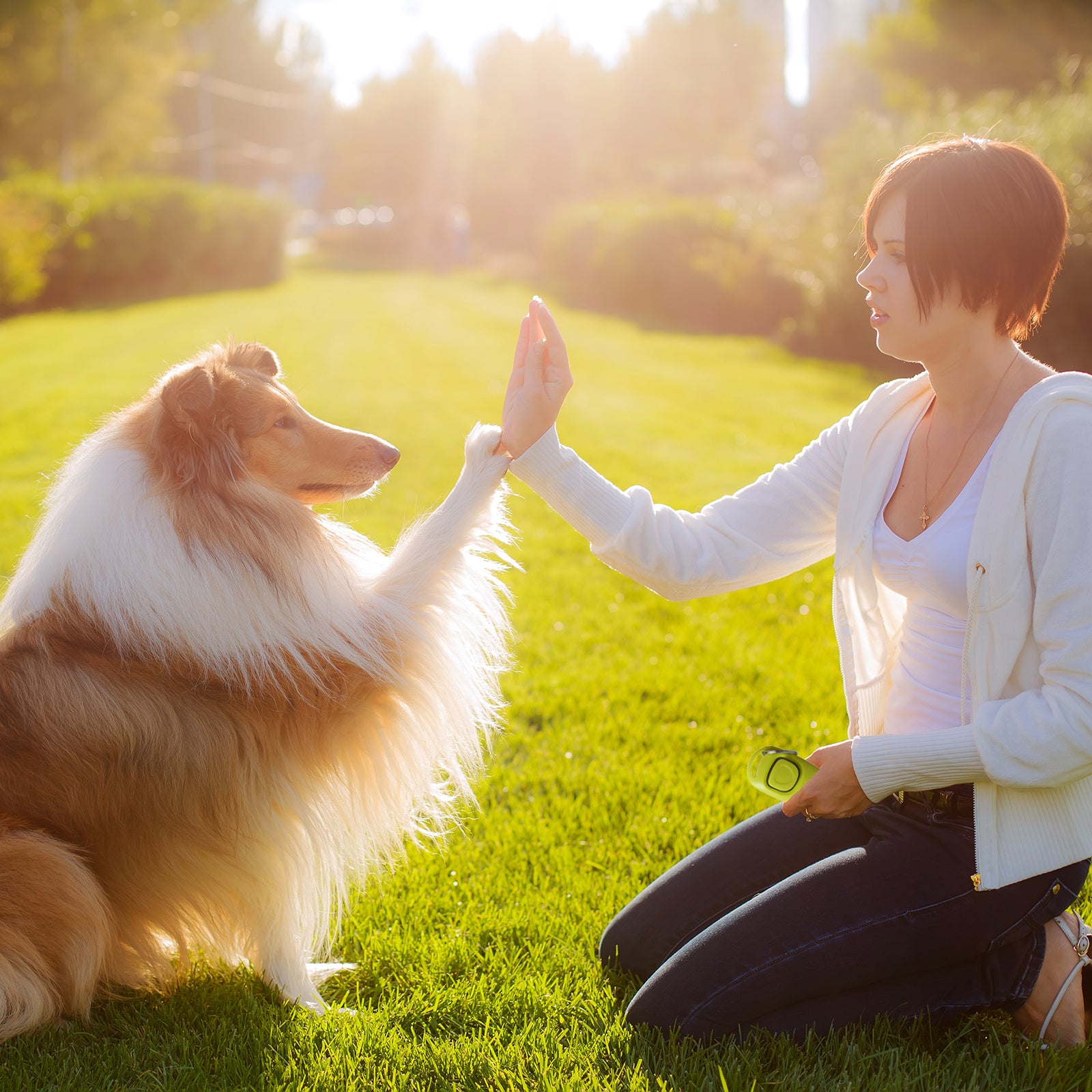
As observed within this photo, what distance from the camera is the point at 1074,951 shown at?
7.80 ft

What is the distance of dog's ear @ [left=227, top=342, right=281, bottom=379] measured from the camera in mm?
3002

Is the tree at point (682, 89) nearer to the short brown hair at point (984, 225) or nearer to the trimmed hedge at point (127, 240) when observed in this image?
the trimmed hedge at point (127, 240)

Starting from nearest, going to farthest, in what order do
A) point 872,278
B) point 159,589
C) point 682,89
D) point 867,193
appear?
point 872,278 < point 159,589 < point 867,193 < point 682,89

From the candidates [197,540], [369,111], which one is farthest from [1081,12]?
[369,111]

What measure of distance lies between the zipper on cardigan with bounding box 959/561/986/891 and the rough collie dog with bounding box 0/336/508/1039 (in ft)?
4.17

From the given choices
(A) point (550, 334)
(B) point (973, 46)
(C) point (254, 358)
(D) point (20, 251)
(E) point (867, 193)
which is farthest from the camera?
(B) point (973, 46)

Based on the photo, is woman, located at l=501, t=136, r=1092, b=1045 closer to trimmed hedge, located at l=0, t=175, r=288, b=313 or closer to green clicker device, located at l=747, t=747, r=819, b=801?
green clicker device, located at l=747, t=747, r=819, b=801

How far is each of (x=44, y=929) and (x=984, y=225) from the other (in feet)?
8.78

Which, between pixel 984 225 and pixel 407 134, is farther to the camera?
pixel 407 134

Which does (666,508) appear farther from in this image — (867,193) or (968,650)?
(867,193)

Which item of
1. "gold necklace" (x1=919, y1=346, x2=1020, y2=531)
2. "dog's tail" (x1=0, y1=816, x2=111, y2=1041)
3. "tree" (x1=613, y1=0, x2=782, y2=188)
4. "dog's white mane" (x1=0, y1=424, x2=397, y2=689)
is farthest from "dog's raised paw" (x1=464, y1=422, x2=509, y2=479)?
"tree" (x1=613, y1=0, x2=782, y2=188)

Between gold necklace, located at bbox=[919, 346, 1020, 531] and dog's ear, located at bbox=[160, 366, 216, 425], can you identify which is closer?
gold necklace, located at bbox=[919, 346, 1020, 531]

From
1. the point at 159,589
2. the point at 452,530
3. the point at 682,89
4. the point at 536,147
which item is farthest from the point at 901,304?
the point at 682,89

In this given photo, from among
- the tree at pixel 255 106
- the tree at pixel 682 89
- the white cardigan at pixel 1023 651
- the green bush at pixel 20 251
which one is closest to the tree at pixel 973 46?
the tree at pixel 682 89
